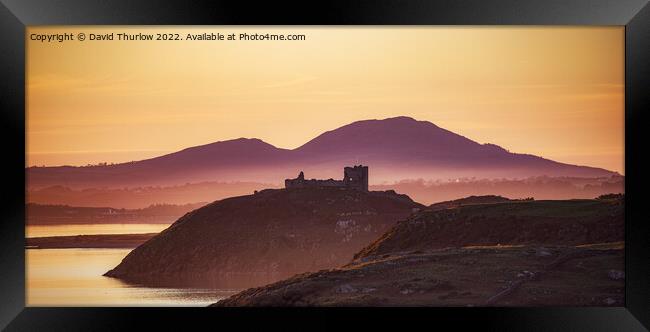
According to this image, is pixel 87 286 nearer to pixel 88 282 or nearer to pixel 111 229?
pixel 88 282

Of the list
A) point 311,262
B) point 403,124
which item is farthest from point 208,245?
point 403,124

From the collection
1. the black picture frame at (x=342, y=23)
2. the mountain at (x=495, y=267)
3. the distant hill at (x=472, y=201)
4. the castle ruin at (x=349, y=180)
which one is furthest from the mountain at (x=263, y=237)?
the black picture frame at (x=342, y=23)

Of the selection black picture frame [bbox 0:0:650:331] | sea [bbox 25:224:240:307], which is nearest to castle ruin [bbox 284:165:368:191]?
sea [bbox 25:224:240:307]

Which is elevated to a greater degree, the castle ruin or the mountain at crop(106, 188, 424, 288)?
the castle ruin

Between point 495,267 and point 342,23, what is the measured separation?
347 inches

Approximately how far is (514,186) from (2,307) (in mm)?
15262

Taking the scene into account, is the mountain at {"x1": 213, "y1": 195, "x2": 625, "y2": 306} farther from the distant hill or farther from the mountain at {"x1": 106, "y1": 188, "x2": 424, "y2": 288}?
the mountain at {"x1": 106, "y1": 188, "x2": 424, "y2": 288}

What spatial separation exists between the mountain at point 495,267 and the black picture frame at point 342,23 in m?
1.39

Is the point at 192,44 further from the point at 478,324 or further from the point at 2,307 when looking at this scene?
the point at 478,324

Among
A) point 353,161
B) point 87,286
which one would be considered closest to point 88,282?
point 87,286

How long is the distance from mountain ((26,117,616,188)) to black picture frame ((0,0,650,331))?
4.26 m

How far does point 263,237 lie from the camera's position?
4022cm

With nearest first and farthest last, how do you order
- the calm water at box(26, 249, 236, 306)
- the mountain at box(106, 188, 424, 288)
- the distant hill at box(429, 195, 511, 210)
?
1. the calm water at box(26, 249, 236, 306)
2. the mountain at box(106, 188, 424, 288)
3. the distant hill at box(429, 195, 511, 210)

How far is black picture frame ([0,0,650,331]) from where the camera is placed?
24.4m
